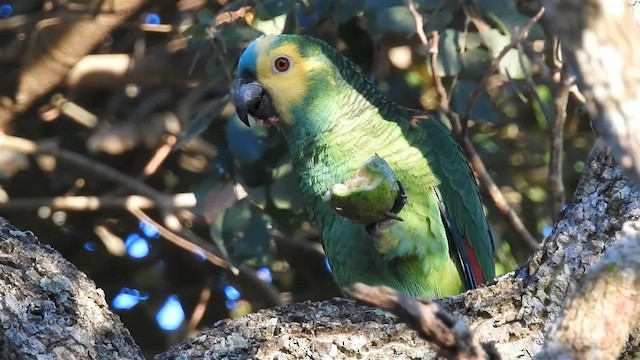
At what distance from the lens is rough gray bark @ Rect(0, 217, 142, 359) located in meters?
1.23

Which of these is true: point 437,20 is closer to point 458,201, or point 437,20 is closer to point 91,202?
point 458,201

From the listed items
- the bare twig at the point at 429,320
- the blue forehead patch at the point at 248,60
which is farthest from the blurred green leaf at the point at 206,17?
the bare twig at the point at 429,320

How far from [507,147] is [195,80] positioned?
0.95 metres

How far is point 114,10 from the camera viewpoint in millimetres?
2723

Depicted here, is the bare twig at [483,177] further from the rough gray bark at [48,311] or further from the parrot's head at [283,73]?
the rough gray bark at [48,311]

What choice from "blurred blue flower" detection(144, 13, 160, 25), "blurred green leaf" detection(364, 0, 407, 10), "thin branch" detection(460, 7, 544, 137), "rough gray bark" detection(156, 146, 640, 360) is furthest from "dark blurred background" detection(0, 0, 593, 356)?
"rough gray bark" detection(156, 146, 640, 360)

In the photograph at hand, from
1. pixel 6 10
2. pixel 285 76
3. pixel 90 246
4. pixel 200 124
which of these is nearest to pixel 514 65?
pixel 285 76

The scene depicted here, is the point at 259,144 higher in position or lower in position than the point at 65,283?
lower

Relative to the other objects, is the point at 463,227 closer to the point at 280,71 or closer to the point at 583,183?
the point at 280,71

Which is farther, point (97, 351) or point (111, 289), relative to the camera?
point (111, 289)

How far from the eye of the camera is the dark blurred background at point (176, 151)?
2.57m

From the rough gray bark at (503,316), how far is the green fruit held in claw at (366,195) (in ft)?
0.98

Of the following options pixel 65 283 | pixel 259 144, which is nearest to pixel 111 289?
pixel 259 144

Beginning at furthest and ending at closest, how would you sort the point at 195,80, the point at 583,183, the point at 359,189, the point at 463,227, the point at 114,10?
the point at 195,80 < the point at 114,10 < the point at 463,227 < the point at 359,189 < the point at 583,183
